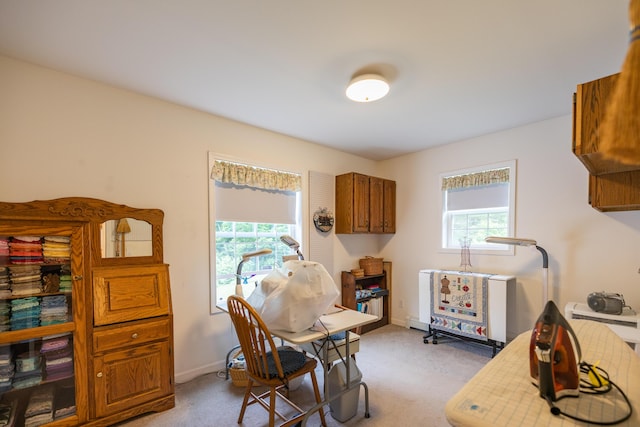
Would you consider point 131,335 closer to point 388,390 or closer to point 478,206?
point 388,390

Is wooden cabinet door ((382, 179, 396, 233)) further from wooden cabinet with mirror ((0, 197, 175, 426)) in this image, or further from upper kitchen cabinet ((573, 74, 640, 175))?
wooden cabinet with mirror ((0, 197, 175, 426))

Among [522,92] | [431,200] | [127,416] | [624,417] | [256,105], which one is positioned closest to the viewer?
[624,417]

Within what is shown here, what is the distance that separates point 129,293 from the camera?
2.19m

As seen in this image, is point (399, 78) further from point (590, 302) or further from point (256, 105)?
point (590, 302)

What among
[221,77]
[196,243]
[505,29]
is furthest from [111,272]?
[505,29]

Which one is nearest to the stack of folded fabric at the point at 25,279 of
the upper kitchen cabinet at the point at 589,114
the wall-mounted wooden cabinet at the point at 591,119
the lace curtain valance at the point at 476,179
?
the wall-mounted wooden cabinet at the point at 591,119

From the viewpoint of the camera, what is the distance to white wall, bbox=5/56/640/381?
2.13 metres

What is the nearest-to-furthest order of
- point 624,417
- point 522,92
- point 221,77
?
point 624,417, point 221,77, point 522,92

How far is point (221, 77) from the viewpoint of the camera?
2303 millimetres

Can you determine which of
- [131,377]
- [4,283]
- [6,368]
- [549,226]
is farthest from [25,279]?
[549,226]

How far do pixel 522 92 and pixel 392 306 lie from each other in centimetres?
326

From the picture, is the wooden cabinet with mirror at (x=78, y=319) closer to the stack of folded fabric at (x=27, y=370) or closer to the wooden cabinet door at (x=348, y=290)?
the stack of folded fabric at (x=27, y=370)

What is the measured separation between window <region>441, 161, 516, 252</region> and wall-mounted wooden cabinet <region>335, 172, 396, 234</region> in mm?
816

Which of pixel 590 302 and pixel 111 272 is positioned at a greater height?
pixel 111 272
